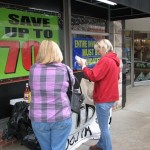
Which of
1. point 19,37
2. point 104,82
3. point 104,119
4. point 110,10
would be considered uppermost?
point 110,10

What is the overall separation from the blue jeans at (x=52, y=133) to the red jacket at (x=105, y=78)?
92cm

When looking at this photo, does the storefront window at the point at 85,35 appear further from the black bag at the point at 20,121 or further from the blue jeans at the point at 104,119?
the blue jeans at the point at 104,119

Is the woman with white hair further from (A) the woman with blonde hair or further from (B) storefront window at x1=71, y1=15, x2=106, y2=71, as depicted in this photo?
(B) storefront window at x1=71, y1=15, x2=106, y2=71

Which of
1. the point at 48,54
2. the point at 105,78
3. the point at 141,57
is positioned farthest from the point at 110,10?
the point at 141,57

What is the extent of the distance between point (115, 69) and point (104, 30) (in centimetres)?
322

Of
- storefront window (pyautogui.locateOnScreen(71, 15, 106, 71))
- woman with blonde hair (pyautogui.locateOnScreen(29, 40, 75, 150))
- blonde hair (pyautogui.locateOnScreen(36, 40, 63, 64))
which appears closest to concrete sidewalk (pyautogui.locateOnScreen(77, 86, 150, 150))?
storefront window (pyautogui.locateOnScreen(71, 15, 106, 71))

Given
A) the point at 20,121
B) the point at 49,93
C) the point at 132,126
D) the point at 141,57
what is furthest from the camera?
the point at 141,57

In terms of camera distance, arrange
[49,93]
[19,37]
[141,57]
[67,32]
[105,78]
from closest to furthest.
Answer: [49,93]
[105,78]
[19,37]
[67,32]
[141,57]

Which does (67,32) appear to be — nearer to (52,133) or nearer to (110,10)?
(110,10)

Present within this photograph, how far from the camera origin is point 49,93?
2.66m

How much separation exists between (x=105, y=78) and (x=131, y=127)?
2317 millimetres

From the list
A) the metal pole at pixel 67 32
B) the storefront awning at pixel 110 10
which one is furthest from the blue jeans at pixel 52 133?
the storefront awning at pixel 110 10

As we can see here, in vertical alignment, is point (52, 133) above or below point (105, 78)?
below

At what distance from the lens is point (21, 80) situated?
480 centimetres
